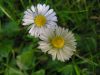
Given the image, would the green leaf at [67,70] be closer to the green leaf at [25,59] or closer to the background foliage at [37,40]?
the background foliage at [37,40]

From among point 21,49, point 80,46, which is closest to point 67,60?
point 80,46

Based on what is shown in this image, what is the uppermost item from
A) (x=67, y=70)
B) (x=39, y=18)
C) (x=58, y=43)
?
(x=39, y=18)

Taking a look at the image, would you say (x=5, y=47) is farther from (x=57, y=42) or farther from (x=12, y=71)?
(x=57, y=42)

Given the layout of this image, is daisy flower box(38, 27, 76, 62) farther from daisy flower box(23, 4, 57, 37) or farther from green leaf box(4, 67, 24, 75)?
green leaf box(4, 67, 24, 75)

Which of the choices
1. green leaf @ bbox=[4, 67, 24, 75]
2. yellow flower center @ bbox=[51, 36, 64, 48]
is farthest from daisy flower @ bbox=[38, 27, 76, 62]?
green leaf @ bbox=[4, 67, 24, 75]

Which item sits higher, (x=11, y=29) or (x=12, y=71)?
(x=11, y=29)

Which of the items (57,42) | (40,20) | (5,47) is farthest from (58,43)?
(5,47)

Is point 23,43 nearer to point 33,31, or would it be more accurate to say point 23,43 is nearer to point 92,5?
point 33,31

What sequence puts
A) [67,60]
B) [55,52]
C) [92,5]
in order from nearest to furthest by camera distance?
[55,52]
[67,60]
[92,5]
